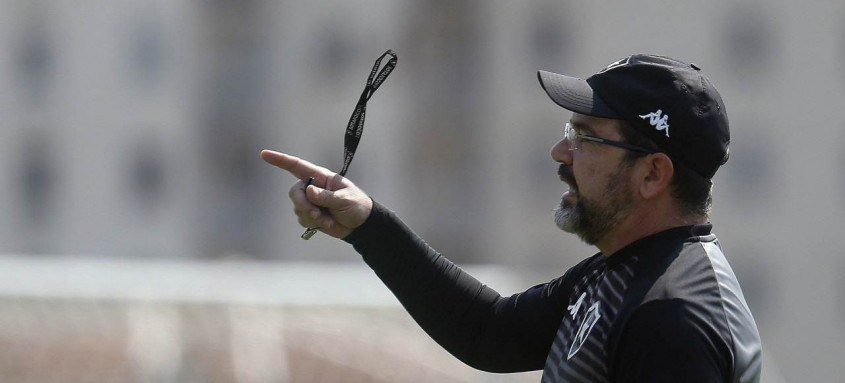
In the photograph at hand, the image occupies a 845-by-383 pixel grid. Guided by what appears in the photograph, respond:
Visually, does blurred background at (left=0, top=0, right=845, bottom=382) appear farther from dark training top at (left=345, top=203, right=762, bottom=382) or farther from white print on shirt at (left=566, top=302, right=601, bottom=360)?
white print on shirt at (left=566, top=302, right=601, bottom=360)

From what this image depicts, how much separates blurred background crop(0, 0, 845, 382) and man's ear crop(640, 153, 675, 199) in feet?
117

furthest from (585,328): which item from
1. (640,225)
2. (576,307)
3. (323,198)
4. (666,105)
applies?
(323,198)

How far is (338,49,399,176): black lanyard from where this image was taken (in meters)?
3.68

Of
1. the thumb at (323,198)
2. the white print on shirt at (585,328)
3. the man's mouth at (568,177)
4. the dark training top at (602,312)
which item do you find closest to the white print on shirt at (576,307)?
the dark training top at (602,312)

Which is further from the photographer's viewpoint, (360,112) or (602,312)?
(360,112)

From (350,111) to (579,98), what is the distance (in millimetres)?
36577

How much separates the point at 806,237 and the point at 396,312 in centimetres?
3602

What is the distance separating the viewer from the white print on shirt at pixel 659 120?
126 inches

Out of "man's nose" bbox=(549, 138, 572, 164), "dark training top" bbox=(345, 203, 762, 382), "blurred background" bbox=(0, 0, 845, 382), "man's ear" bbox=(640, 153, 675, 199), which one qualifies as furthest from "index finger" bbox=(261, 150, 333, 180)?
"blurred background" bbox=(0, 0, 845, 382)

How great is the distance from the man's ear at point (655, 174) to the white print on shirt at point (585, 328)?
0.30 m

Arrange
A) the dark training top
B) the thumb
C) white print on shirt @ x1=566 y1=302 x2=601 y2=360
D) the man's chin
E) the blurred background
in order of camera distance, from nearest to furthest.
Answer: the dark training top < white print on shirt @ x1=566 y1=302 x2=601 y2=360 < the man's chin < the thumb < the blurred background

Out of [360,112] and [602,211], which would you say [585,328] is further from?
[360,112]

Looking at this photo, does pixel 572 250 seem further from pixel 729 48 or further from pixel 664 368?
pixel 664 368

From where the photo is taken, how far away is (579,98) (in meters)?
3.31
